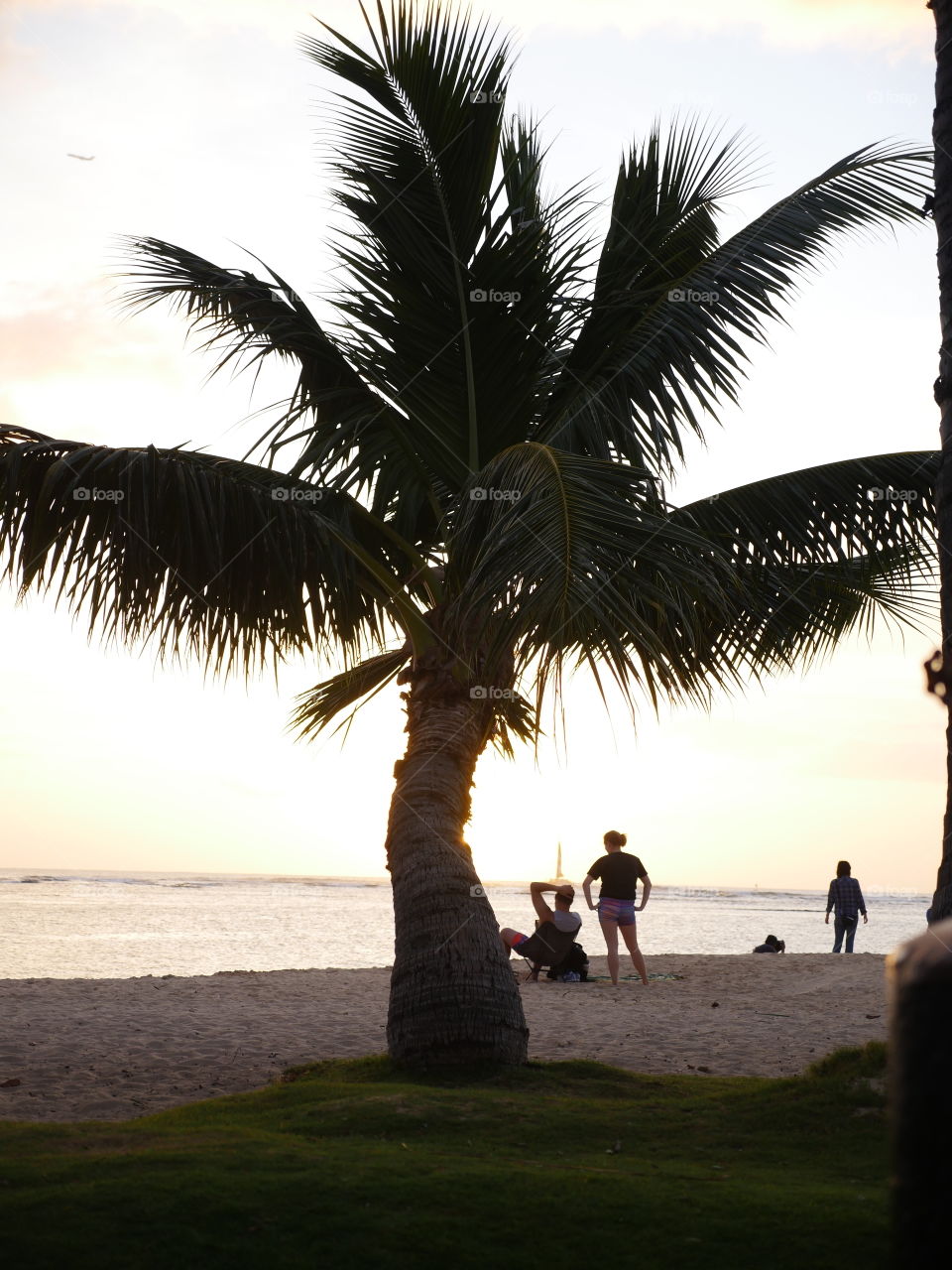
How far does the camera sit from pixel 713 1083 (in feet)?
22.4

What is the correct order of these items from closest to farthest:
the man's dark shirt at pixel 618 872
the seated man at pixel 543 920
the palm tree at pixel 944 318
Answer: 1. the palm tree at pixel 944 318
2. the seated man at pixel 543 920
3. the man's dark shirt at pixel 618 872

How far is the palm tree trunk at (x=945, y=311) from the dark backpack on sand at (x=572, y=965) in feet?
27.6

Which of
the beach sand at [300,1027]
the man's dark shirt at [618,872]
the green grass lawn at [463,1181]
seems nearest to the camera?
the green grass lawn at [463,1181]

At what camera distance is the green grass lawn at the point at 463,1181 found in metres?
3.53

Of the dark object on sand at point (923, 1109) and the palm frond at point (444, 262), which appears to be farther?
the palm frond at point (444, 262)

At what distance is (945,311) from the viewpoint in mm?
5262

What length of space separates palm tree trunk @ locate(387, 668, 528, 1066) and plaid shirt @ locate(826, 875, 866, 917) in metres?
11.1

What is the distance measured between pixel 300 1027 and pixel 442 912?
360cm

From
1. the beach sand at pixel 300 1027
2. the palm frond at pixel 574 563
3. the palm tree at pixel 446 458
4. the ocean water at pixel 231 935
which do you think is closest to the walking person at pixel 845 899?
the beach sand at pixel 300 1027

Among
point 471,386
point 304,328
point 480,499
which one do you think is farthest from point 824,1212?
point 304,328

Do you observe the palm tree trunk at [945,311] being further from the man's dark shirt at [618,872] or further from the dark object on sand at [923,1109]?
the man's dark shirt at [618,872]

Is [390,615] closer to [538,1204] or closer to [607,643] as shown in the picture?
[607,643]

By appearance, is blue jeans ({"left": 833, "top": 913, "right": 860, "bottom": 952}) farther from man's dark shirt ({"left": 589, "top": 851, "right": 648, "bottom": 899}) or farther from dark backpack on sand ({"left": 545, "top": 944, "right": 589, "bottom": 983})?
man's dark shirt ({"left": 589, "top": 851, "right": 648, "bottom": 899})

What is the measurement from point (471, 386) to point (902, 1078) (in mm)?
7098
